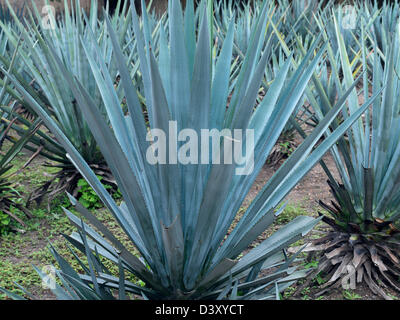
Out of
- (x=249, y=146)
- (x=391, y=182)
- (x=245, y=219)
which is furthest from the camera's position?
(x=391, y=182)

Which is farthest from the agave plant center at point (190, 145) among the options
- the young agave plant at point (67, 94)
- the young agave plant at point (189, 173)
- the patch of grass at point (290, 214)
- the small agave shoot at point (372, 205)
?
the young agave plant at point (67, 94)

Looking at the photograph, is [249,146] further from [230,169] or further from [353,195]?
[353,195]

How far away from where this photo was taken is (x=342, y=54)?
2182 millimetres

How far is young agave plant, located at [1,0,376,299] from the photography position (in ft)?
4.36

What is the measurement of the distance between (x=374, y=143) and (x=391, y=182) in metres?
0.20

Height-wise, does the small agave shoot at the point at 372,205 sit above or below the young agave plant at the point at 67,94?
below

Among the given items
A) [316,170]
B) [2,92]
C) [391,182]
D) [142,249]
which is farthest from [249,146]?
[316,170]

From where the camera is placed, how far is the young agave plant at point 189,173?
1.33 metres

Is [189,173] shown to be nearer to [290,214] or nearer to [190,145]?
[190,145]

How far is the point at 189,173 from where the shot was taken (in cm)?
141

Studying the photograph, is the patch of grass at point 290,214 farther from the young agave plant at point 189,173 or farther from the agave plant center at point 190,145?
the agave plant center at point 190,145

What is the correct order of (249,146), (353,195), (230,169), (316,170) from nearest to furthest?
(230,169)
(249,146)
(353,195)
(316,170)

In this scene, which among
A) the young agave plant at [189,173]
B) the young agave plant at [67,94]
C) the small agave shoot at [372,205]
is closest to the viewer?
the young agave plant at [189,173]

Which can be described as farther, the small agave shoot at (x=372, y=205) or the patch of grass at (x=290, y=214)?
the patch of grass at (x=290, y=214)
